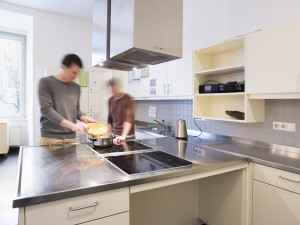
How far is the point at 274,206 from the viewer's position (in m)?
1.42

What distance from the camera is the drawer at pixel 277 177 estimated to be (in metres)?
1.30

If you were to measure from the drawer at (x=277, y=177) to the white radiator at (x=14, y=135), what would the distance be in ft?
16.1

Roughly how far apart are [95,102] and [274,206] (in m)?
3.60

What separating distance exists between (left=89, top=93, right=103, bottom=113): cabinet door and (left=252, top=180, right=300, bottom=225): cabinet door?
11.2ft

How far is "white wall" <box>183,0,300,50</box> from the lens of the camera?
1838mm

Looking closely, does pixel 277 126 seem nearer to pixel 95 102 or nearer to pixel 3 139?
pixel 95 102

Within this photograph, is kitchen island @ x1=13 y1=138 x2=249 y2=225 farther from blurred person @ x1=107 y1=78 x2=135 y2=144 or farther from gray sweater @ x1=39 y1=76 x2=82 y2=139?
blurred person @ x1=107 y1=78 x2=135 y2=144

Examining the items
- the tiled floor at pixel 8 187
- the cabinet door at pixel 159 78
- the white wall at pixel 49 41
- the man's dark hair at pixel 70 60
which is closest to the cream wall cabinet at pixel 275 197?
the cabinet door at pixel 159 78

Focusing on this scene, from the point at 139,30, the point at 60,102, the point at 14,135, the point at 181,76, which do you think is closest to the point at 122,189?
the point at 139,30

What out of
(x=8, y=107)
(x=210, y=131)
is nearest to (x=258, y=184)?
(x=210, y=131)

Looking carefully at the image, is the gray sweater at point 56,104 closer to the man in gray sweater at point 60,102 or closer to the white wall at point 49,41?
the man in gray sweater at point 60,102

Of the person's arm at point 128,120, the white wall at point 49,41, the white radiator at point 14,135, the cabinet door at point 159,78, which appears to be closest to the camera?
the person's arm at point 128,120

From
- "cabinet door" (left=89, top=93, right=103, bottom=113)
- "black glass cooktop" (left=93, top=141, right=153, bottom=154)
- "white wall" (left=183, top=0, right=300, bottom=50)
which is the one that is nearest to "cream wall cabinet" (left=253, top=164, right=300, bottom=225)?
"black glass cooktop" (left=93, top=141, right=153, bottom=154)

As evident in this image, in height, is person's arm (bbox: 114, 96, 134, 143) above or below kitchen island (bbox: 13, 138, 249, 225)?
above
